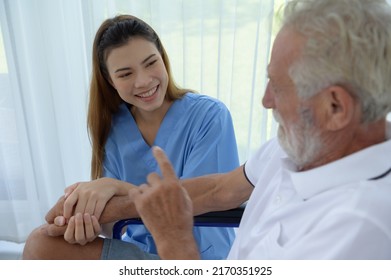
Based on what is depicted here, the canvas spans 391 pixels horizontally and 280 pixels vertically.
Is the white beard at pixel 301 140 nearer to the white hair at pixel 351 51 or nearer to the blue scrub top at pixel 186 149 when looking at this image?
the white hair at pixel 351 51

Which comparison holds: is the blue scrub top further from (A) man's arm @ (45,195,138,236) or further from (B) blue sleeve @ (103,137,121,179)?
(A) man's arm @ (45,195,138,236)

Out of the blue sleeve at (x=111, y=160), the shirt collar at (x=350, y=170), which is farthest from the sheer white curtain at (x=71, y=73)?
the shirt collar at (x=350, y=170)

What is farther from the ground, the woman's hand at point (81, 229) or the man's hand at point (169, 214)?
the man's hand at point (169, 214)

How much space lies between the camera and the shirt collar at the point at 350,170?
2.18 feet

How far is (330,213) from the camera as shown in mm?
652

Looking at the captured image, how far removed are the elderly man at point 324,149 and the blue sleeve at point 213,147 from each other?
435mm

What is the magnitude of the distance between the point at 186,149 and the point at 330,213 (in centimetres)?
72

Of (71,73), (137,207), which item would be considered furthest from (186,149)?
(71,73)

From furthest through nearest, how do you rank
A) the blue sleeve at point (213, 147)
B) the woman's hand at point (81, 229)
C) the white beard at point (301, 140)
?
the blue sleeve at point (213, 147) → the woman's hand at point (81, 229) → the white beard at point (301, 140)

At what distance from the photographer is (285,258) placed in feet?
2.31

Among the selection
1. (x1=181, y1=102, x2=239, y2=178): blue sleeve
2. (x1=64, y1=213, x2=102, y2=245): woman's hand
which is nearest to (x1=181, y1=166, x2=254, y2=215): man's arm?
(x1=181, y1=102, x2=239, y2=178): blue sleeve

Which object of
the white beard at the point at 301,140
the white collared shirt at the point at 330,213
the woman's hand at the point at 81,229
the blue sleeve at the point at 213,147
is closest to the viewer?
the white collared shirt at the point at 330,213

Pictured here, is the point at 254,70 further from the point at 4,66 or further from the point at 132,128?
the point at 4,66
